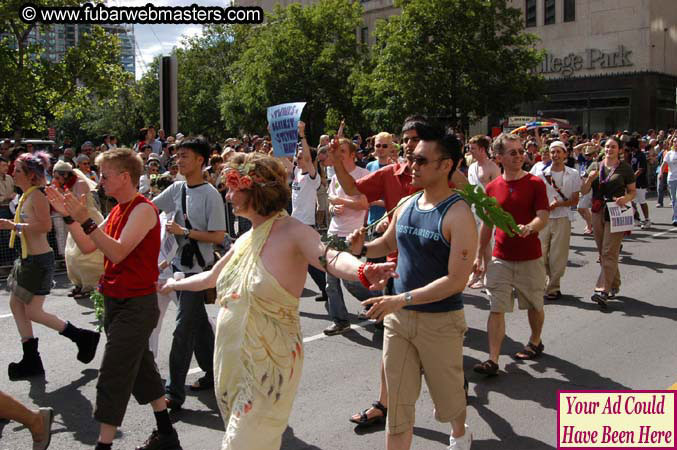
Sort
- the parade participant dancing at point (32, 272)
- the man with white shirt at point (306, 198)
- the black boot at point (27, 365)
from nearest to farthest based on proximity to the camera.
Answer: the parade participant dancing at point (32, 272) < the black boot at point (27, 365) < the man with white shirt at point (306, 198)

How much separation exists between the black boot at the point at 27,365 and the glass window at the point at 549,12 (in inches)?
1683

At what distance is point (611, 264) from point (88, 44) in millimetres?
19293

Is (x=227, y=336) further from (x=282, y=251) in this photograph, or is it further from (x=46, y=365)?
(x=46, y=365)

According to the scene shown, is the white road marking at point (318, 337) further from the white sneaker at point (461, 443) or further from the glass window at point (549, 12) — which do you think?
the glass window at point (549, 12)

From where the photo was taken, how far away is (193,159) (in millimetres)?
5344

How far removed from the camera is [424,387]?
588 cm

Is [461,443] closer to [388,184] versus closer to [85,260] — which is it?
[388,184]

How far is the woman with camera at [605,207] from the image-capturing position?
859cm

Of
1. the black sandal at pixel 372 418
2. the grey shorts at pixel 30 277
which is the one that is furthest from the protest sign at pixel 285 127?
the black sandal at pixel 372 418

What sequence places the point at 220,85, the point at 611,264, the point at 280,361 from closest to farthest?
1. the point at 280,361
2. the point at 611,264
3. the point at 220,85

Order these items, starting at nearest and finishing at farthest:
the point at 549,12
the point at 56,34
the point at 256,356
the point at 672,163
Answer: the point at 256,356 < the point at 672,163 < the point at 56,34 < the point at 549,12

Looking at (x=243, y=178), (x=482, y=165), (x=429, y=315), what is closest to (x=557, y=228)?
(x=482, y=165)

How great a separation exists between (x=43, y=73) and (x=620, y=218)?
62.8ft

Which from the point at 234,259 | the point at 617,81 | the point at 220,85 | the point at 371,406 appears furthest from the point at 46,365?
the point at 220,85
